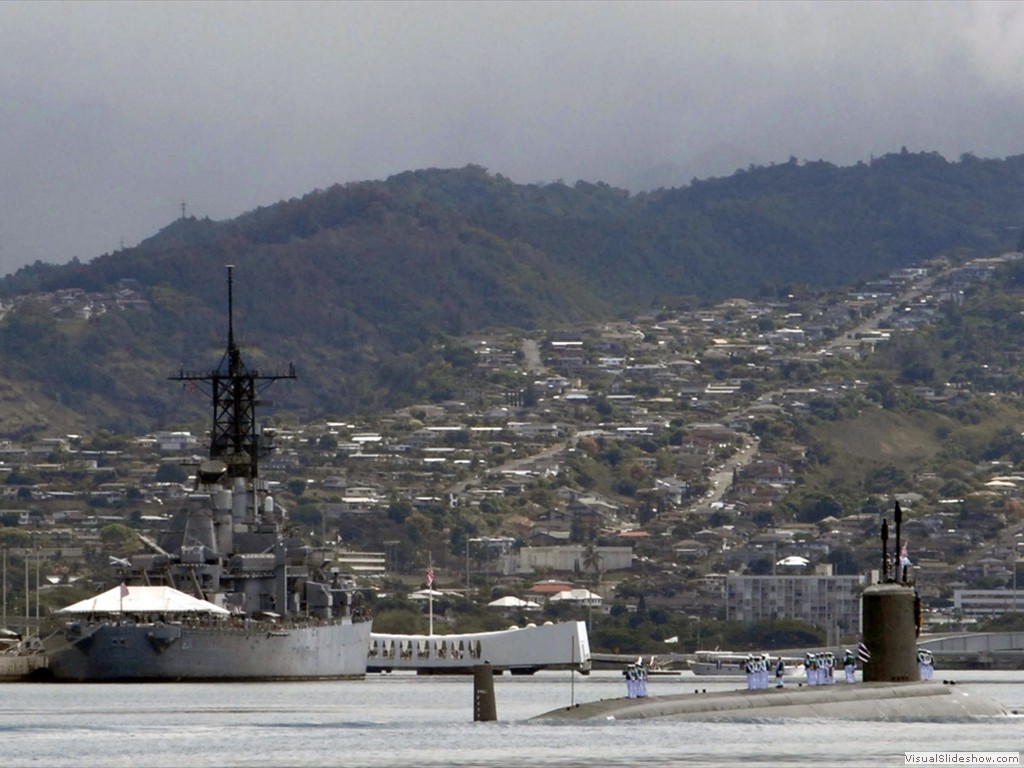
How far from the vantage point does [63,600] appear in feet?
498

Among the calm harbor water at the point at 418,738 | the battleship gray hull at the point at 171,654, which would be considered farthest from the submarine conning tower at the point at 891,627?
the battleship gray hull at the point at 171,654

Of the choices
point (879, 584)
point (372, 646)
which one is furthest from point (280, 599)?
point (879, 584)

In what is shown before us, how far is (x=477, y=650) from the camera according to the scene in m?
Result: 130

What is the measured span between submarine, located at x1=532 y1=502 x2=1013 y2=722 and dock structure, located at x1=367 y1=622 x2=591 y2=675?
76.4 metres

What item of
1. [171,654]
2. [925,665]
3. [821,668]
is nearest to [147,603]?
[171,654]

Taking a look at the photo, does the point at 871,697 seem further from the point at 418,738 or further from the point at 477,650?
the point at 477,650

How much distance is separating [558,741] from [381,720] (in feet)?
58.8

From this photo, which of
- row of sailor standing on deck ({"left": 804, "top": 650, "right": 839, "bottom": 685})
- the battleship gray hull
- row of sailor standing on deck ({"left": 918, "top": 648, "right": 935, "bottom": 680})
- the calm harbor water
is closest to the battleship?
the battleship gray hull

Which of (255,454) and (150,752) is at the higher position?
(255,454)

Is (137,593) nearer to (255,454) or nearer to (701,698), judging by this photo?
(255,454)

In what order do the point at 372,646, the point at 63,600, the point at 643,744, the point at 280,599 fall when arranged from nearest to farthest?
the point at 643,744
the point at 280,599
the point at 372,646
the point at 63,600

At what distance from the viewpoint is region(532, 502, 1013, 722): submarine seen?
169ft

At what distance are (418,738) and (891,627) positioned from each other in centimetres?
1076

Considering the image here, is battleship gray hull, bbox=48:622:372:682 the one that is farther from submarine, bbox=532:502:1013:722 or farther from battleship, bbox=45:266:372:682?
submarine, bbox=532:502:1013:722
